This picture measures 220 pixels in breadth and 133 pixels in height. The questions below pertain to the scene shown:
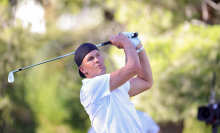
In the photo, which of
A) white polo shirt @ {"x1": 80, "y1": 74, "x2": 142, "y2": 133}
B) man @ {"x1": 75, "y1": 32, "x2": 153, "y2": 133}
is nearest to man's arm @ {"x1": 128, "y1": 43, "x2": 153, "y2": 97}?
man @ {"x1": 75, "y1": 32, "x2": 153, "y2": 133}

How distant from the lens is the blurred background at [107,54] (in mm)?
7068

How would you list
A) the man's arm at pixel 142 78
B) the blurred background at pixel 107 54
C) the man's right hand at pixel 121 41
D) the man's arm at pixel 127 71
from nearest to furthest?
the man's arm at pixel 127 71, the man's right hand at pixel 121 41, the man's arm at pixel 142 78, the blurred background at pixel 107 54

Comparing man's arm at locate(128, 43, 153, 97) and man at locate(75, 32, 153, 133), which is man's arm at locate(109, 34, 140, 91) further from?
man's arm at locate(128, 43, 153, 97)

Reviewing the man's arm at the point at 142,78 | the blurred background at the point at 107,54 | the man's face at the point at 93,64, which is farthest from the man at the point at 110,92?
the blurred background at the point at 107,54

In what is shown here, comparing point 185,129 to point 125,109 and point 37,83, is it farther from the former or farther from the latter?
point 125,109

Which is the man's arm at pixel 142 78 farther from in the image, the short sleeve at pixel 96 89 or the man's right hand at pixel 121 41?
the short sleeve at pixel 96 89

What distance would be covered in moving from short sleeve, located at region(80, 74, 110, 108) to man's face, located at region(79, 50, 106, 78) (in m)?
0.11

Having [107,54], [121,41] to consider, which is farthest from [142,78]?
[107,54]

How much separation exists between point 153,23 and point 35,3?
10.3 feet

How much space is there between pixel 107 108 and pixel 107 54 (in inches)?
264

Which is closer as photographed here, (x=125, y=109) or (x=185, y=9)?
(x=125, y=109)

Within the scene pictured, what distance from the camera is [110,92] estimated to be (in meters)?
2.28

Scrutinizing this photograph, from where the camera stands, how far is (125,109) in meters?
2.25

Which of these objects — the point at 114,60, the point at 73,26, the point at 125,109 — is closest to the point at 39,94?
the point at 73,26
